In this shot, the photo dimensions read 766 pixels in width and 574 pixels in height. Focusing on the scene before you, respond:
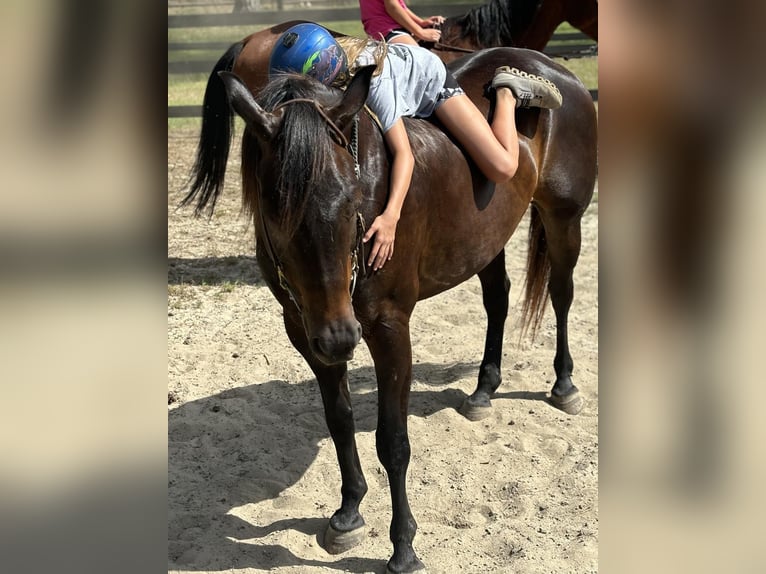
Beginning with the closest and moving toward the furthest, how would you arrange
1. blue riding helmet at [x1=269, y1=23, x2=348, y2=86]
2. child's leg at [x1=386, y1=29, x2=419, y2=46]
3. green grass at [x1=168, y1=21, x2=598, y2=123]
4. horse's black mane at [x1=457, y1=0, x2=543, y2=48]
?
blue riding helmet at [x1=269, y1=23, x2=348, y2=86] < child's leg at [x1=386, y1=29, x2=419, y2=46] < horse's black mane at [x1=457, y1=0, x2=543, y2=48] < green grass at [x1=168, y1=21, x2=598, y2=123]

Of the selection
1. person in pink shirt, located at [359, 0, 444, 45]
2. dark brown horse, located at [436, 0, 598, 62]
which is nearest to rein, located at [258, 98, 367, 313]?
person in pink shirt, located at [359, 0, 444, 45]

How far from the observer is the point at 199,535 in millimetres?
3068

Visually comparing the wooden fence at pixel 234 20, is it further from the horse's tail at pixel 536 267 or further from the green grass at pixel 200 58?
the horse's tail at pixel 536 267

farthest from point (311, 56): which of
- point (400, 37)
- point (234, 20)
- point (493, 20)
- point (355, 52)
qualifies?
point (234, 20)

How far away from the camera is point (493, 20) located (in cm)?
573

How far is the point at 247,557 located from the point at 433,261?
4.37 feet

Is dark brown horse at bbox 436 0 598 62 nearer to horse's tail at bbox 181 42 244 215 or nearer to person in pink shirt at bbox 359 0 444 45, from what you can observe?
person in pink shirt at bbox 359 0 444 45

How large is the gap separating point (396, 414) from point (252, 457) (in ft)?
3.64

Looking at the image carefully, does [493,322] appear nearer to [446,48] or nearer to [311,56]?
[311,56]

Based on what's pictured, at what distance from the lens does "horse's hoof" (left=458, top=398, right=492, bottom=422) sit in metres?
3.97
